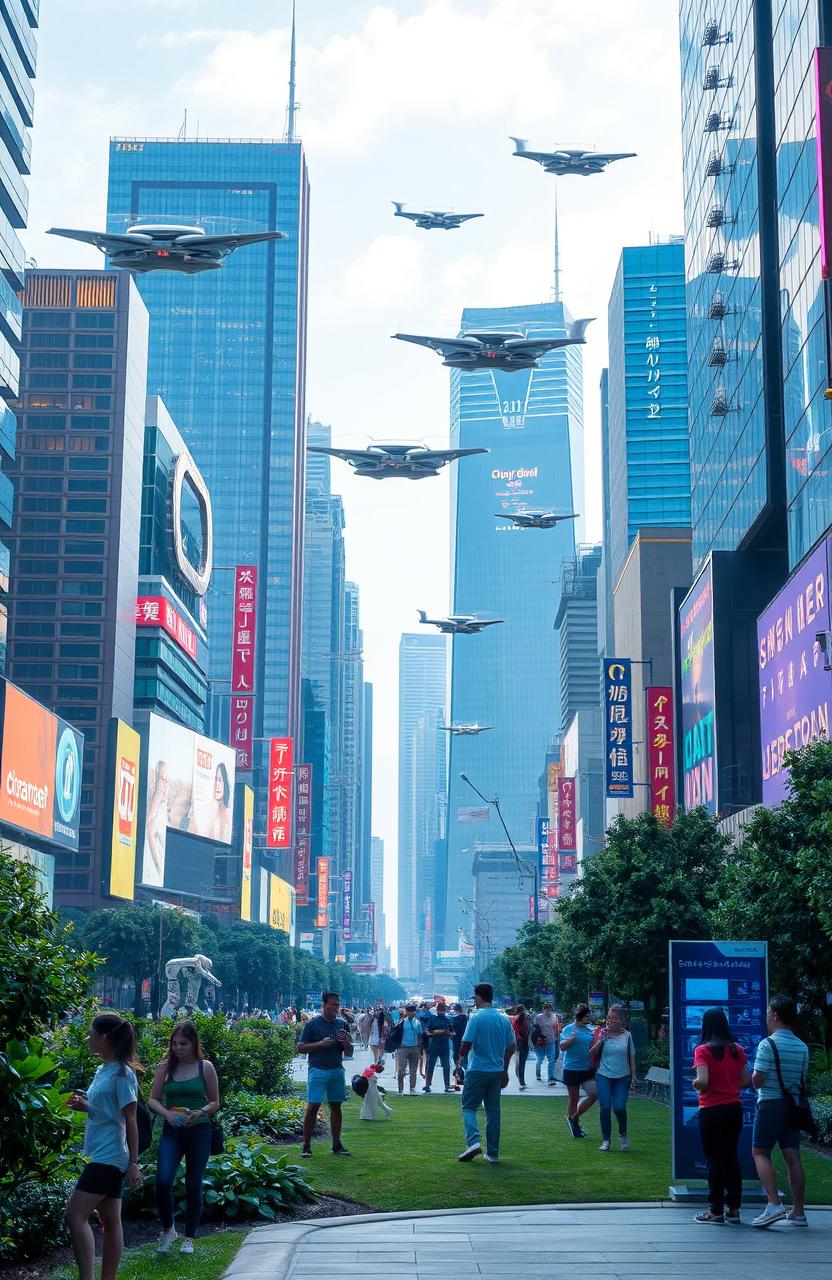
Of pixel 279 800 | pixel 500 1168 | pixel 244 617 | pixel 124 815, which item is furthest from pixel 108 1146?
pixel 279 800

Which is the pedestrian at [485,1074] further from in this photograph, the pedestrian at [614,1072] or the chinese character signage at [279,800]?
the chinese character signage at [279,800]

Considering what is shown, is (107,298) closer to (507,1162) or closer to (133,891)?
(133,891)

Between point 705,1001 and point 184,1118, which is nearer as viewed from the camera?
point 184,1118

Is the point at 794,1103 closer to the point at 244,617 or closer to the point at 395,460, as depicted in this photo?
the point at 395,460

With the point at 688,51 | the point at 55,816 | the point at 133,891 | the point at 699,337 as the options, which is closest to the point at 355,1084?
the point at 699,337

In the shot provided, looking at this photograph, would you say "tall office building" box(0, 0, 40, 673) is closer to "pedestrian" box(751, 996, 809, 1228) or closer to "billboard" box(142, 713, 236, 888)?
"billboard" box(142, 713, 236, 888)
